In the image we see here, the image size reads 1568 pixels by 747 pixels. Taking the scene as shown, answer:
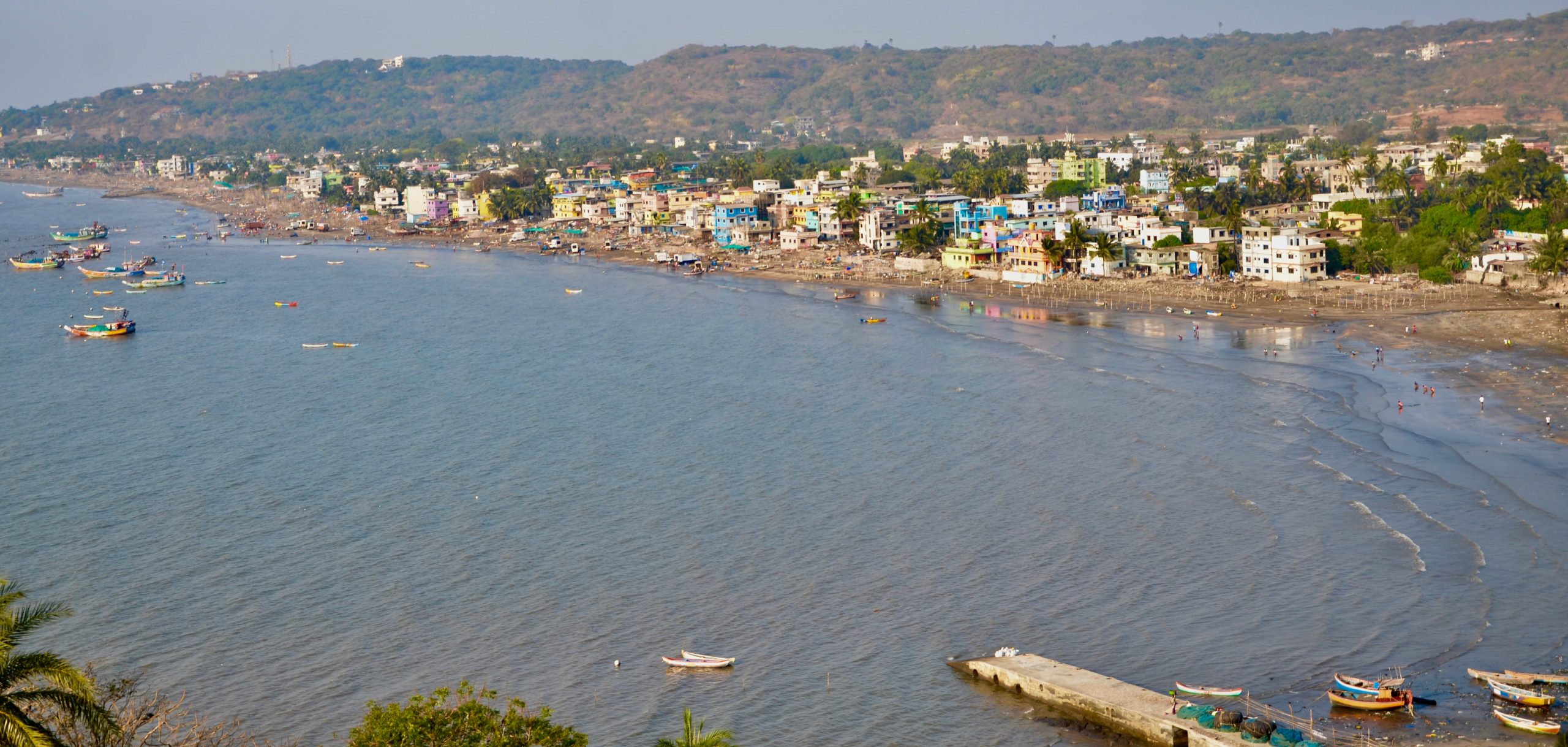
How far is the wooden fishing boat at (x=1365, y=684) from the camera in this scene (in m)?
22.5

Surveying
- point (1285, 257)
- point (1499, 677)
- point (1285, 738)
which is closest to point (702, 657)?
point (1285, 738)

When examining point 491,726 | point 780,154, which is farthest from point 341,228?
point 491,726

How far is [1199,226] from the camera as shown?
241 feet

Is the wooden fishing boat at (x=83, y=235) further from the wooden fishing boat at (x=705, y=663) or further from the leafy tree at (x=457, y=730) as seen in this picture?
the leafy tree at (x=457, y=730)

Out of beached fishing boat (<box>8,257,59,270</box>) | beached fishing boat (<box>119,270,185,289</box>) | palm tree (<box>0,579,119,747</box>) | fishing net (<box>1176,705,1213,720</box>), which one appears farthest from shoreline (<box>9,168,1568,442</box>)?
beached fishing boat (<box>8,257,59,270</box>)

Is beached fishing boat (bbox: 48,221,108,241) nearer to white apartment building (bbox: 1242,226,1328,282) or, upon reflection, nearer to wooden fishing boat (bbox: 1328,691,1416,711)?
white apartment building (bbox: 1242,226,1328,282)

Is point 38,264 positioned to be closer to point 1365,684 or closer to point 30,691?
point 30,691

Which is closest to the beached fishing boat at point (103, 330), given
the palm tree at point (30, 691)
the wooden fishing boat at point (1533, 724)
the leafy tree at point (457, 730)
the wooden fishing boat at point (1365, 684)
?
the leafy tree at point (457, 730)

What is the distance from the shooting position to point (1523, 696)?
72.1 feet

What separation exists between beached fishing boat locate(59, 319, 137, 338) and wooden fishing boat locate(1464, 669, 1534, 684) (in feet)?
199

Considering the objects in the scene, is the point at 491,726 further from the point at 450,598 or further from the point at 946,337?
the point at 946,337

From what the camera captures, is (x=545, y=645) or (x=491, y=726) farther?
(x=545, y=645)

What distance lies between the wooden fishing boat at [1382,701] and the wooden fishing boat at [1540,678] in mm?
1706

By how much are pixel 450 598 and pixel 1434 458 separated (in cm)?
2558
